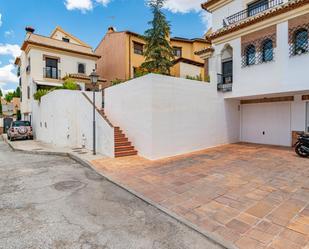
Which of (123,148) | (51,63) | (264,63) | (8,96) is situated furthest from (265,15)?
(8,96)

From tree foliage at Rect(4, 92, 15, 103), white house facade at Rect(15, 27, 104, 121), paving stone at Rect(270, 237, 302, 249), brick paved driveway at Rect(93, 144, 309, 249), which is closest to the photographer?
paving stone at Rect(270, 237, 302, 249)

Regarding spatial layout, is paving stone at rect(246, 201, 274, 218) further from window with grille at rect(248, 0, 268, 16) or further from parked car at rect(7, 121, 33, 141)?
parked car at rect(7, 121, 33, 141)

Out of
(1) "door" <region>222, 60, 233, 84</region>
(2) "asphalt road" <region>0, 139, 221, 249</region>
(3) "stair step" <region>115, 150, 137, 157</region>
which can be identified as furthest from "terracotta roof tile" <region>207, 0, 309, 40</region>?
(2) "asphalt road" <region>0, 139, 221, 249</region>

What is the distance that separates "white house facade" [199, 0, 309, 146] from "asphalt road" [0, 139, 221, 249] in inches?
340

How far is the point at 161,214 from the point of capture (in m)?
3.94

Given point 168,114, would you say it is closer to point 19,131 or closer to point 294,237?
point 294,237

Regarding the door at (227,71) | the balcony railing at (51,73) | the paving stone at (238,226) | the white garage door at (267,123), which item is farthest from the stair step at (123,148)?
the balcony railing at (51,73)

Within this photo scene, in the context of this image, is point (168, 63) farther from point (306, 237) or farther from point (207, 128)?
point (306, 237)

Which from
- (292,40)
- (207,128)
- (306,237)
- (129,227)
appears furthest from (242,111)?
(129,227)

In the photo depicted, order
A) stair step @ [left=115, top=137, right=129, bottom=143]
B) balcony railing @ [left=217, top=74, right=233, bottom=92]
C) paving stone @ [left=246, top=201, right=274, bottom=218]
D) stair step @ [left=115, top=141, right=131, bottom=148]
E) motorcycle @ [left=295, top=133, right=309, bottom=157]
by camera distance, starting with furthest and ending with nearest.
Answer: balcony railing @ [left=217, top=74, right=233, bottom=92], stair step @ [left=115, top=137, right=129, bottom=143], stair step @ [left=115, top=141, right=131, bottom=148], motorcycle @ [left=295, top=133, right=309, bottom=157], paving stone @ [left=246, top=201, right=274, bottom=218]

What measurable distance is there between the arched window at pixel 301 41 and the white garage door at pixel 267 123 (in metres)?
3.19

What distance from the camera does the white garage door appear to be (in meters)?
11.1

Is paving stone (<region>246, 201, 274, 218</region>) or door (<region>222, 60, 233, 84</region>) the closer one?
paving stone (<region>246, 201, 274, 218</region>)

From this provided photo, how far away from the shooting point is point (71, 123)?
12.2 metres
